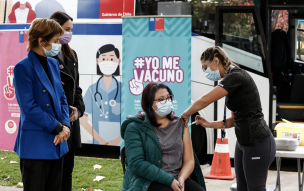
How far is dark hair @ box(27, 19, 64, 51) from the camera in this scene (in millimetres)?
2805

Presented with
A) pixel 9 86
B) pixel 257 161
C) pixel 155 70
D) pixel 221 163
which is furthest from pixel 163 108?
pixel 9 86

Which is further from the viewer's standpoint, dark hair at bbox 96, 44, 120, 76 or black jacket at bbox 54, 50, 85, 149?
dark hair at bbox 96, 44, 120, 76

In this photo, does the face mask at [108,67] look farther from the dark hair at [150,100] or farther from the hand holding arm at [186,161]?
the hand holding arm at [186,161]

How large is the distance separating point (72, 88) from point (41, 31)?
0.76m

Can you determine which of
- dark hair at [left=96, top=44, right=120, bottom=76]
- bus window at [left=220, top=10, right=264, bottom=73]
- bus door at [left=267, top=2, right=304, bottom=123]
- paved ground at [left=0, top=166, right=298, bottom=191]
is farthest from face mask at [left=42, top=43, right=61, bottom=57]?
bus door at [left=267, top=2, right=304, bottom=123]

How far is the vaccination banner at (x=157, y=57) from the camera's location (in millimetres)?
5488

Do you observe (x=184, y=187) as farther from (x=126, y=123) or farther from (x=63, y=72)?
(x=63, y=72)

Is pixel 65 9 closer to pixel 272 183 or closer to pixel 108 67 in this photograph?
pixel 108 67

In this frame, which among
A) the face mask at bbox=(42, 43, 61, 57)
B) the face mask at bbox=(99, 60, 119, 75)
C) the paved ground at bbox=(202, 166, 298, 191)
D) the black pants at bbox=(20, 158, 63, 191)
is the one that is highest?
the face mask at bbox=(42, 43, 61, 57)

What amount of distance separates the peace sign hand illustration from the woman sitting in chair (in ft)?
8.26

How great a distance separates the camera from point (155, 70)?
→ 5539 mm

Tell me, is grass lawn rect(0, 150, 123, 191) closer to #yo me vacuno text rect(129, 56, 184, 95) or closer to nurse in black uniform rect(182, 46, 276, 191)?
#yo me vacuno text rect(129, 56, 184, 95)

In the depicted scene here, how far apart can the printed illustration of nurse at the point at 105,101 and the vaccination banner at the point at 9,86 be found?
123 cm

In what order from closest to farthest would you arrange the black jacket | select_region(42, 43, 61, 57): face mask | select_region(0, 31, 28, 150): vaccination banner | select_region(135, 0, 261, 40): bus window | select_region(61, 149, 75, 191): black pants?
1. select_region(42, 43, 61, 57): face mask
2. the black jacket
3. select_region(61, 149, 75, 191): black pants
4. select_region(135, 0, 261, 40): bus window
5. select_region(0, 31, 28, 150): vaccination banner
